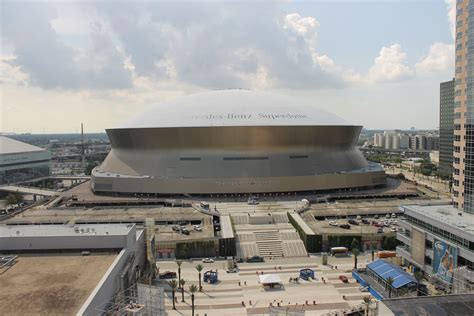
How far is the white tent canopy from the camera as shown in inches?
1198

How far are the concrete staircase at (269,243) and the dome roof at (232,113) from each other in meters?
22.4

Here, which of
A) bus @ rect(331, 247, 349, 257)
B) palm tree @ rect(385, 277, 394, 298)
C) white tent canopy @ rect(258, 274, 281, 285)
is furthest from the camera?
bus @ rect(331, 247, 349, 257)

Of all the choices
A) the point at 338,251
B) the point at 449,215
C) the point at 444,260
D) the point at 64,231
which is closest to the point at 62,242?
the point at 64,231

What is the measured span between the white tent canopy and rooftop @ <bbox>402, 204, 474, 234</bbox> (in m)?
12.5

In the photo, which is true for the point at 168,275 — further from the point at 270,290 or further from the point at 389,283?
the point at 389,283

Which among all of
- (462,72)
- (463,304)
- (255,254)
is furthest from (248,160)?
(463,304)

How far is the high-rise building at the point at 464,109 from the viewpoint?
3297 centimetres

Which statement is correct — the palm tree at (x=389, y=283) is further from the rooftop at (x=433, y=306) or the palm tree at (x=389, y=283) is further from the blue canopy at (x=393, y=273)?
the rooftop at (x=433, y=306)

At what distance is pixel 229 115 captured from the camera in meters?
63.9

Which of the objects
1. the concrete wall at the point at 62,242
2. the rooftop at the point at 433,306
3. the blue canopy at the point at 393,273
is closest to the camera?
the rooftop at the point at 433,306

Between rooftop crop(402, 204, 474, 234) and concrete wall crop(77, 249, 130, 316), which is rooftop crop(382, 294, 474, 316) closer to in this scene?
rooftop crop(402, 204, 474, 234)

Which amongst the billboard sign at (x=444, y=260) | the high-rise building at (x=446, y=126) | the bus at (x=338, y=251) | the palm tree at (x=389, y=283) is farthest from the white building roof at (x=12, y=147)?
the high-rise building at (x=446, y=126)

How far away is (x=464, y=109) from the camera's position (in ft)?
111

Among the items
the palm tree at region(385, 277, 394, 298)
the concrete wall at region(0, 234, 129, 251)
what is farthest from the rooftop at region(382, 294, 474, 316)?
the concrete wall at region(0, 234, 129, 251)
